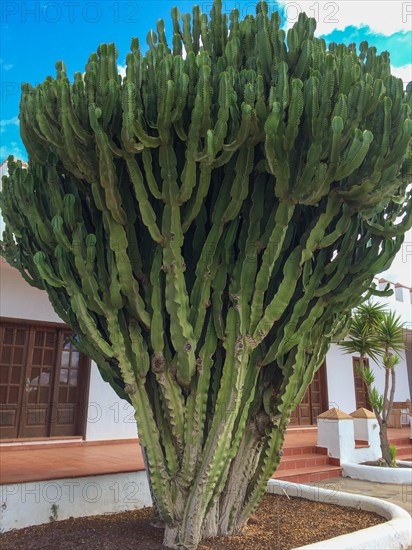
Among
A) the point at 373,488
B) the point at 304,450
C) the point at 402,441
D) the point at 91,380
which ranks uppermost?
the point at 91,380

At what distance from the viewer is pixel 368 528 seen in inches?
145

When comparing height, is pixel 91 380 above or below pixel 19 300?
below

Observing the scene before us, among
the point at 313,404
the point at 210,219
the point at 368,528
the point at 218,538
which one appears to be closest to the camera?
the point at 218,538

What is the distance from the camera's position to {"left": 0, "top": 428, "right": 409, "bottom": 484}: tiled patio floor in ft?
15.5

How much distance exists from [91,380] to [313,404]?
6.42m

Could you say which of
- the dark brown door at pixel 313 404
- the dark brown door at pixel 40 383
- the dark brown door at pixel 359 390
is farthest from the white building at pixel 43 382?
the dark brown door at pixel 359 390

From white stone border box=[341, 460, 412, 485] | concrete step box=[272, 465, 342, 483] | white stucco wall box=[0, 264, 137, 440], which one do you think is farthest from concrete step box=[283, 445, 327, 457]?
white stucco wall box=[0, 264, 137, 440]

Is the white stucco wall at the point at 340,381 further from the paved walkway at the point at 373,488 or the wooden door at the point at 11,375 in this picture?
the wooden door at the point at 11,375

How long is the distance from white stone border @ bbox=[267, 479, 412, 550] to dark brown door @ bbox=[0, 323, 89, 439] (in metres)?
4.39

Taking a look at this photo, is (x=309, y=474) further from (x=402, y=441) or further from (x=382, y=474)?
(x=402, y=441)

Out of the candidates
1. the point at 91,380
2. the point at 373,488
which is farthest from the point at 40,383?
the point at 373,488

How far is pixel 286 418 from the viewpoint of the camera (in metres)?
3.67

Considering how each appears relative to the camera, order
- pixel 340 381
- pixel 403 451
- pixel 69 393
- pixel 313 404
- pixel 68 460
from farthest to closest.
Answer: pixel 340 381
pixel 313 404
pixel 403 451
pixel 69 393
pixel 68 460

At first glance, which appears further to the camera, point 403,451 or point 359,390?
point 359,390
